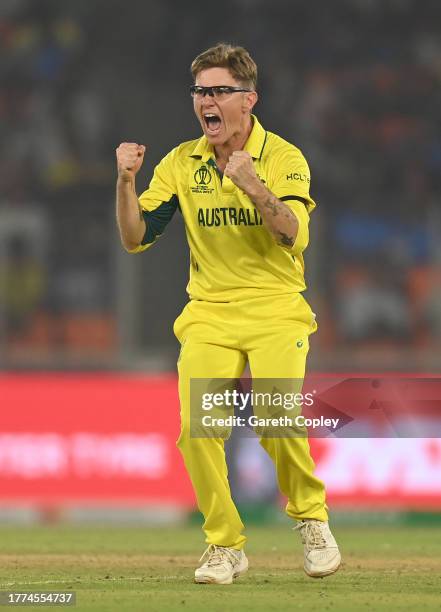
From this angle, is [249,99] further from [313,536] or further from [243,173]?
[313,536]

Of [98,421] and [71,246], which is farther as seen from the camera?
[71,246]

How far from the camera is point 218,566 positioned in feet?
17.6

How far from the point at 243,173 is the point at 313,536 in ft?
4.85

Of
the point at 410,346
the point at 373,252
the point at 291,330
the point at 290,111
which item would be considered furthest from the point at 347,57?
the point at 291,330

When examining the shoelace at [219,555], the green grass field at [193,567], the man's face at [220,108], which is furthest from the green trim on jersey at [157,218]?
the green grass field at [193,567]

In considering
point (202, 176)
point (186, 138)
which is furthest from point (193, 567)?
point (186, 138)

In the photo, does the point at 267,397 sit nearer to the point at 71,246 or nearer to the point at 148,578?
the point at 148,578

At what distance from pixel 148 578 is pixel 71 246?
8.07 meters

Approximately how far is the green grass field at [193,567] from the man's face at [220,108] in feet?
5.81

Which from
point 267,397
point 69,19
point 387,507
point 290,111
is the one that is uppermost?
point 69,19

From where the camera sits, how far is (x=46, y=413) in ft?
32.5

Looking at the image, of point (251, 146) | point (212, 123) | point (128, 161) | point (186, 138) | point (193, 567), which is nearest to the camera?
point (128, 161)

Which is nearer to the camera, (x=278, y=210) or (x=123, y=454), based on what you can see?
(x=278, y=210)

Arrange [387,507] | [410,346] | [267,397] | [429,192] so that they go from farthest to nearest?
[429,192] < [410,346] < [387,507] < [267,397]
